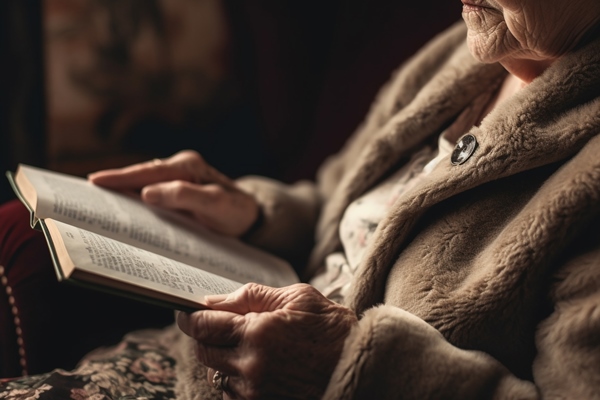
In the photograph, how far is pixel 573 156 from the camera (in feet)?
2.19

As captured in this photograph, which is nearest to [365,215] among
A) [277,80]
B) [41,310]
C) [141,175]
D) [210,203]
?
[210,203]

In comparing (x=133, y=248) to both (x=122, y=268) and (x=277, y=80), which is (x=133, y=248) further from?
(x=277, y=80)

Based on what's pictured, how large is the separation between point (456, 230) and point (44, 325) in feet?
1.90

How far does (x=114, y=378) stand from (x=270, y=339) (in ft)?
0.92

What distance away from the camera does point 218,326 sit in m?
0.60

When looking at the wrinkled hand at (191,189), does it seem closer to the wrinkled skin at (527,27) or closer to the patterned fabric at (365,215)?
the patterned fabric at (365,215)

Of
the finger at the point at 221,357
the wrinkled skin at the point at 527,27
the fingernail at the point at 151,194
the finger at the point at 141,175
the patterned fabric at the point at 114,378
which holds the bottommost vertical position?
the patterned fabric at the point at 114,378

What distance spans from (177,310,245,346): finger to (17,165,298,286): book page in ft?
0.73

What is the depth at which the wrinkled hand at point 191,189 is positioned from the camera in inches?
36.8

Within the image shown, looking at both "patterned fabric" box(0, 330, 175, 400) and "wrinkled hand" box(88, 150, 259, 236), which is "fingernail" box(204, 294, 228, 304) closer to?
"patterned fabric" box(0, 330, 175, 400)

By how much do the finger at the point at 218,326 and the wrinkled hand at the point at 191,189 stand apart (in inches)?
13.9

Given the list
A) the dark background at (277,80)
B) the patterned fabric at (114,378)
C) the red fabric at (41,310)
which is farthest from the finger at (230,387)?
the dark background at (277,80)

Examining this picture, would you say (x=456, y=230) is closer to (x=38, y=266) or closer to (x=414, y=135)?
(x=414, y=135)

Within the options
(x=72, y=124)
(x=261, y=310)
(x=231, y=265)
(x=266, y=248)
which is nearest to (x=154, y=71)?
(x=72, y=124)
